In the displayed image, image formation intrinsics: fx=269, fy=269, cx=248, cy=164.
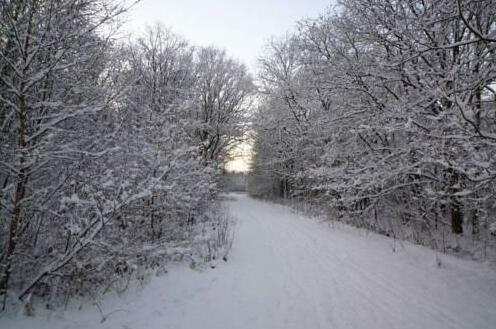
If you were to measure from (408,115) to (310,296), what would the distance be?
14.6ft

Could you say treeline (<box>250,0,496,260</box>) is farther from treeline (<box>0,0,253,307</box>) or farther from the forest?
treeline (<box>0,0,253,307</box>)

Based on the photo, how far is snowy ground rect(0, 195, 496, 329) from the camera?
3.61 metres

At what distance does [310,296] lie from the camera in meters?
4.38

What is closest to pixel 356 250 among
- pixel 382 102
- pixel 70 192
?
pixel 382 102

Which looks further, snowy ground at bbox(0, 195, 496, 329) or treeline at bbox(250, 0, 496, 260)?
treeline at bbox(250, 0, 496, 260)

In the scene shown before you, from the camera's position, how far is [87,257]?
424cm

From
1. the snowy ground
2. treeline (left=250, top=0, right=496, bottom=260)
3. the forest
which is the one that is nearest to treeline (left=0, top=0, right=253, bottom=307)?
the forest

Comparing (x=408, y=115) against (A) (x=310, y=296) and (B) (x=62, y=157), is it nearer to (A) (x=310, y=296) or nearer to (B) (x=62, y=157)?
(A) (x=310, y=296)

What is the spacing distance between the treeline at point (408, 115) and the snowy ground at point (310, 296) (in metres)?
1.41

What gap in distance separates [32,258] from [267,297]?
11.9 feet

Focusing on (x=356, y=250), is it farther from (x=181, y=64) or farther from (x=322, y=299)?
(x=181, y=64)

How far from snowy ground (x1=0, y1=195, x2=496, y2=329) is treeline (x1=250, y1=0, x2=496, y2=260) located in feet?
4.63

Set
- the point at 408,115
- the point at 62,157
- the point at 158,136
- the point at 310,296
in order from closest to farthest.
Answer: the point at 62,157 < the point at 310,296 < the point at 408,115 < the point at 158,136

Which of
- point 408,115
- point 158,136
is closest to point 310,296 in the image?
point 408,115
